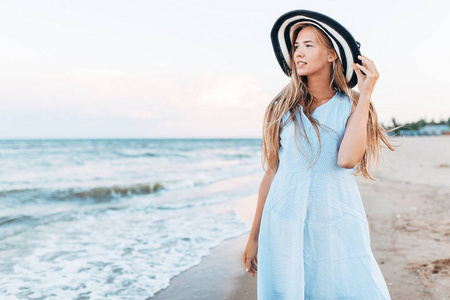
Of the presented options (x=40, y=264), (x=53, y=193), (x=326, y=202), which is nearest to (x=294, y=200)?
(x=326, y=202)

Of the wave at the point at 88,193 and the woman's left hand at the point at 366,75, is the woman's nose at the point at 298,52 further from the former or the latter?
the wave at the point at 88,193

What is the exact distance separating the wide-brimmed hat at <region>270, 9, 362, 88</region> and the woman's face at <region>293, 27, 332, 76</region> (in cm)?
6

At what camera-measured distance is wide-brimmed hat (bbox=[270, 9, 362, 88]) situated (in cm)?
158

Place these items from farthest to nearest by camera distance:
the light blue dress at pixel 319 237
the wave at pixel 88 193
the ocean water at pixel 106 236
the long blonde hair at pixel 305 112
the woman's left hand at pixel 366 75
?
the wave at pixel 88 193
the ocean water at pixel 106 236
the long blonde hair at pixel 305 112
the woman's left hand at pixel 366 75
the light blue dress at pixel 319 237

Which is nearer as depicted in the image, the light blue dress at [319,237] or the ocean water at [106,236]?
the light blue dress at [319,237]

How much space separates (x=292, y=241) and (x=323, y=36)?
94 centimetres

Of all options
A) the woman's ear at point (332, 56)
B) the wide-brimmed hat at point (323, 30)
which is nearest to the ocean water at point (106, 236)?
the wide-brimmed hat at point (323, 30)

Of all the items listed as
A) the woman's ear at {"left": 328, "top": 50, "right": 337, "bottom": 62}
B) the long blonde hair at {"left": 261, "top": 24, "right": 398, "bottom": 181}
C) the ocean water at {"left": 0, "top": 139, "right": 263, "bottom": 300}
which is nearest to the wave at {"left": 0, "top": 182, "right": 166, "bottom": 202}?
the ocean water at {"left": 0, "top": 139, "right": 263, "bottom": 300}

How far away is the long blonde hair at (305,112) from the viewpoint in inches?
67.1

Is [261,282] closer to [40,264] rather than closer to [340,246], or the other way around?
[340,246]

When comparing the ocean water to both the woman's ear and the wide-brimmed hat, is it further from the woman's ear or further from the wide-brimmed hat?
the woman's ear

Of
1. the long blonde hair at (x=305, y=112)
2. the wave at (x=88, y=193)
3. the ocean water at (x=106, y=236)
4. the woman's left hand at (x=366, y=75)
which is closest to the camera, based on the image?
the woman's left hand at (x=366, y=75)

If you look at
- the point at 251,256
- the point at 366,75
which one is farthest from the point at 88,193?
the point at 366,75

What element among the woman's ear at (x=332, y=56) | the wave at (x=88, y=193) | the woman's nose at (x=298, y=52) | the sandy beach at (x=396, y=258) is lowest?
the wave at (x=88, y=193)
